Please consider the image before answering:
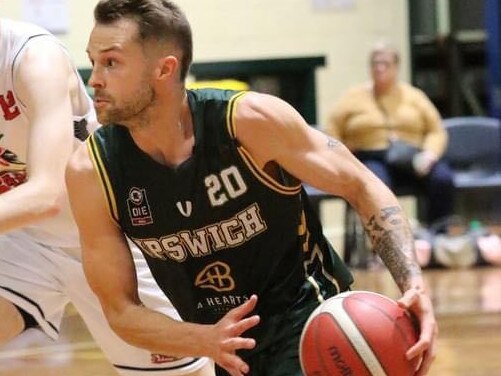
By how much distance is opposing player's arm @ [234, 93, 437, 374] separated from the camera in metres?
2.46

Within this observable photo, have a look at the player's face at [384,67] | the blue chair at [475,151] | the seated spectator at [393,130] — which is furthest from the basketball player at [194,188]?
the blue chair at [475,151]

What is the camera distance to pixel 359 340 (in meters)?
2.31

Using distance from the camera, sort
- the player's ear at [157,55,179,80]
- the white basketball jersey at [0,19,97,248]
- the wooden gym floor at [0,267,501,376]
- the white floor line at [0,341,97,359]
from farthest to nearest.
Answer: the white floor line at [0,341,97,359], the wooden gym floor at [0,267,501,376], the white basketball jersey at [0,19,97,248], the player's ear at [157,55,179,80]

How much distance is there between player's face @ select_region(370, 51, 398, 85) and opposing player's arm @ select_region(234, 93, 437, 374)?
16.0 feet

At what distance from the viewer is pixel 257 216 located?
8.29 feet

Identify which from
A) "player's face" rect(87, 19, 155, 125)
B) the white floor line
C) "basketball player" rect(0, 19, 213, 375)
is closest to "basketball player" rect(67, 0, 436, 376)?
"player's face" rect(87, 19, 155, 125)

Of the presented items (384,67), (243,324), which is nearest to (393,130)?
(384,67)

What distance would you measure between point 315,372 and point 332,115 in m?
5.19

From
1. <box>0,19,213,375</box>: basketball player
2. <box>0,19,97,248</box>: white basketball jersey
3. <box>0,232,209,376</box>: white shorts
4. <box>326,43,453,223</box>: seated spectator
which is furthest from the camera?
<box>326,43,453,223</box>: seated spectator

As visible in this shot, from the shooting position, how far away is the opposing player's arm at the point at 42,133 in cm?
252

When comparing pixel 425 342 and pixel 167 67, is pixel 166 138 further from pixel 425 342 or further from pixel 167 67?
pixel 425 342

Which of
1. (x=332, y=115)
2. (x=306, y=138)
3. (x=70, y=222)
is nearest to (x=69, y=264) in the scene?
(x=70, y=222)

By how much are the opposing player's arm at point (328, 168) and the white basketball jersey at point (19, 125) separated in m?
0.65

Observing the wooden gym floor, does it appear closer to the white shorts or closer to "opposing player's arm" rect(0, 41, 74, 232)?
the white shorts
